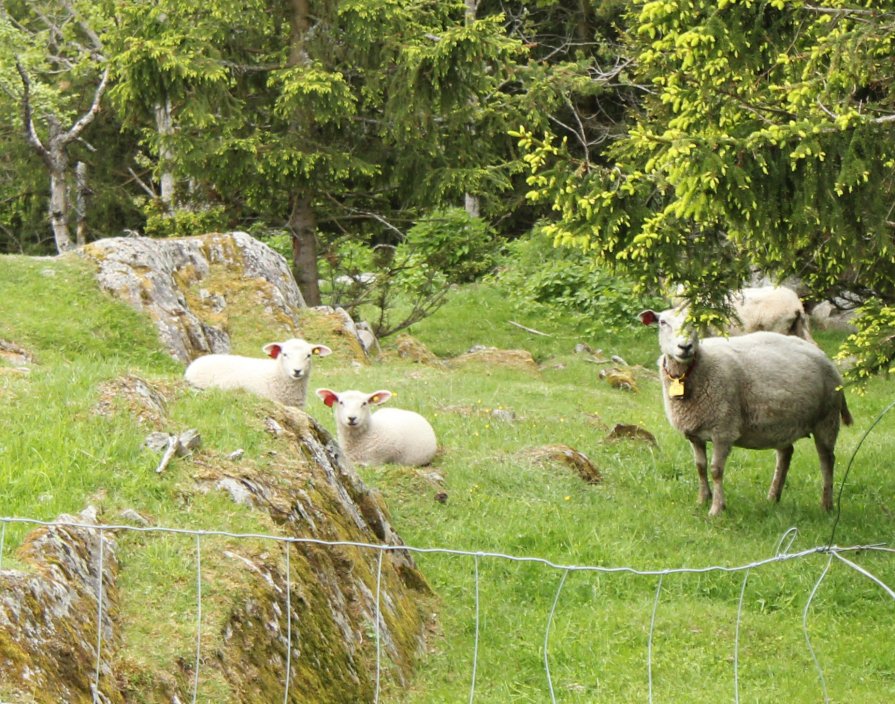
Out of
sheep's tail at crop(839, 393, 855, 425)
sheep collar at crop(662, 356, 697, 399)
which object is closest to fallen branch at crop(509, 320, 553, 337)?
sheep's tail at crop(839, 393, 855, 425)

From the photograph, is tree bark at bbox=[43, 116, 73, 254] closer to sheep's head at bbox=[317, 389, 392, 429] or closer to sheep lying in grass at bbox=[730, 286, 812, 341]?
sheep lying in grass at bbox=[730, 286, 812, 341]

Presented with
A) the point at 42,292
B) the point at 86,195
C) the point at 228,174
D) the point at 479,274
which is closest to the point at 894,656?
the point at 42,292

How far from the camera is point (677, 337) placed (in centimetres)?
1141

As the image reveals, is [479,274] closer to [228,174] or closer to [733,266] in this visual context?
[228,174]

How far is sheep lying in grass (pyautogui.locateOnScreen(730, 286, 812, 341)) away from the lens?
70.5 ft

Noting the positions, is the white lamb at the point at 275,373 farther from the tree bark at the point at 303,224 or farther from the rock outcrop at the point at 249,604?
the tree bark at the point at 303,224

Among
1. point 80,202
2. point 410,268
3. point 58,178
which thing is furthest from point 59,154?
point 410,268

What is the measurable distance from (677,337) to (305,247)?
40.5ft

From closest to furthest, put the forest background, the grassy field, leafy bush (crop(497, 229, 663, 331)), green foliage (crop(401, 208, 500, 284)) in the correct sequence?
the grassy field → the forest background → green foliage (crop(401, 208, 500, 284)) → leafy bush (crop(497, 229, 663, 331))

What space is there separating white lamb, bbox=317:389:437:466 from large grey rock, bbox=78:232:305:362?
18.3ft

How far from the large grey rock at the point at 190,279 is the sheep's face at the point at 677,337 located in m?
7.30

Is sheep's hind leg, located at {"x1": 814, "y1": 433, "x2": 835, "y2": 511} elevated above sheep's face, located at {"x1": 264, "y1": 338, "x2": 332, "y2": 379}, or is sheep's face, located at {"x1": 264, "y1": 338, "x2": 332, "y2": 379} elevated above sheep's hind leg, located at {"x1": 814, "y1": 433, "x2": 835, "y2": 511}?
sheep's face, located at {"x1": 264, "y1": 338, "x2": 332, "y2": 379}

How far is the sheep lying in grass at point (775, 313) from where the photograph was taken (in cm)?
2150

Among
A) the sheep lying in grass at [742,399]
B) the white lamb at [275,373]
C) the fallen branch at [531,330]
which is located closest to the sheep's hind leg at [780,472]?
the sheep lying in grass at [742,399]
